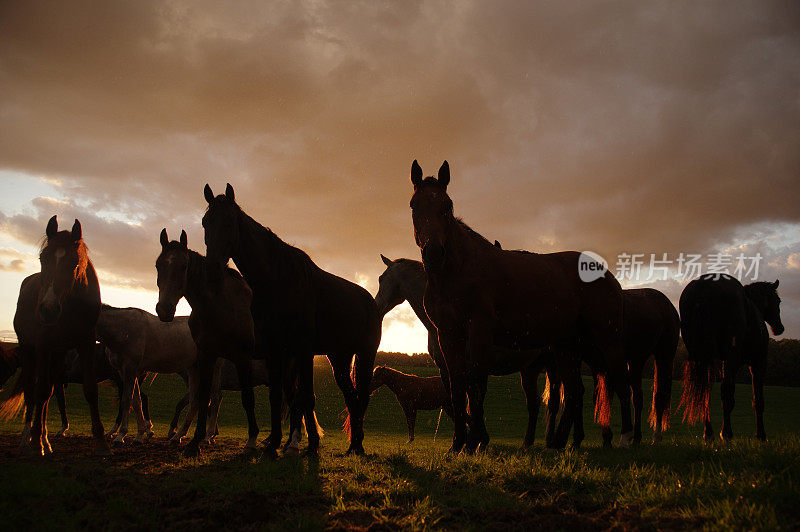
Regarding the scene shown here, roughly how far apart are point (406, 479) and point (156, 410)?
20655 millimetres

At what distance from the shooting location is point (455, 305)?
Answer: 21.5 ft

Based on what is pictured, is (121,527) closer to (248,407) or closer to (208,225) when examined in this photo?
(208,225)

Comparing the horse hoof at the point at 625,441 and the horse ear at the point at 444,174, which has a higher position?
the horse ear at the point at 444,174

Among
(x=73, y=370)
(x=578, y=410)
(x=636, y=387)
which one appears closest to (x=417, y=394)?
(x=636, y=387)

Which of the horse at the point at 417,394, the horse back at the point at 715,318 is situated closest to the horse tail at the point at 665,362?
the horse back at the point at 715,318

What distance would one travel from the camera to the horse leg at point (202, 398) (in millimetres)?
7316

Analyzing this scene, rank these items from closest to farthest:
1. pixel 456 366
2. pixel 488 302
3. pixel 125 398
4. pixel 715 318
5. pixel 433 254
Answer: pixel 433 254
pixel 488 302
pixel 456 366
pixel 125 398
pixel 715 318

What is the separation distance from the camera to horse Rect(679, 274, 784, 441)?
33.4ft

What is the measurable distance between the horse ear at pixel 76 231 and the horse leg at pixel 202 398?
7.80ft

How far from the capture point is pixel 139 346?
35.5ft

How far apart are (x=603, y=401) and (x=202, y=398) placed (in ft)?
21.7

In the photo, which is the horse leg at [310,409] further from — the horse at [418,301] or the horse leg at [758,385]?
the horse leg at [758,385]

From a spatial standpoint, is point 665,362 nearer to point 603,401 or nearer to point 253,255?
point 603,401

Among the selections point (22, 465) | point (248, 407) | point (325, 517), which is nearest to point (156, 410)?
point (248, 407)
